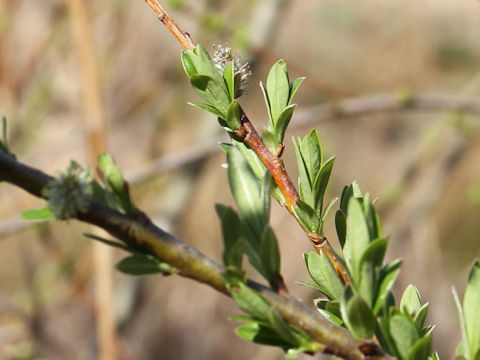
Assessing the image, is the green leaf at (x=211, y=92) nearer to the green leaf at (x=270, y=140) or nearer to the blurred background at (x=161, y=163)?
the green leaf at (x=270, y=140)

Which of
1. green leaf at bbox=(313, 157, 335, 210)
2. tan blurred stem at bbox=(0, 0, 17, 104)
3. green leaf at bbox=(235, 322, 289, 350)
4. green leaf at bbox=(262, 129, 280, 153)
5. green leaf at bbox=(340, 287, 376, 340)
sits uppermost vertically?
tan blurred stem at bbox=(0, 0, 17, 104)

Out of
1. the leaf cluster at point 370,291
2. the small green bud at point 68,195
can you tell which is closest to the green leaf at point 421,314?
the leaf cluster at point 370,291

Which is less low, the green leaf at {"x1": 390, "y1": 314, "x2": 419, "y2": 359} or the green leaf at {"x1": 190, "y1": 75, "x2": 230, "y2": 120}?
the green leaf at {"x1": 190, "y1": 75, "x2": 230, "y2": 120}

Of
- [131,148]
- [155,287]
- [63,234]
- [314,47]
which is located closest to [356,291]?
[155,287]

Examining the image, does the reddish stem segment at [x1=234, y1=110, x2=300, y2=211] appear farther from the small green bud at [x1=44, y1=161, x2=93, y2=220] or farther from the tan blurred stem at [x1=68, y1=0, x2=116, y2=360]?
the tan blurred stem at [x1=68, y1=0, x2=116, y2=360]

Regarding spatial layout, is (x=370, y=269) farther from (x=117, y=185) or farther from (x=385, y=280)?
(x=117, y=185)

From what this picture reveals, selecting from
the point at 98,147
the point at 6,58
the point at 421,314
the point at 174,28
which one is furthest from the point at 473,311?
the point at 6,58

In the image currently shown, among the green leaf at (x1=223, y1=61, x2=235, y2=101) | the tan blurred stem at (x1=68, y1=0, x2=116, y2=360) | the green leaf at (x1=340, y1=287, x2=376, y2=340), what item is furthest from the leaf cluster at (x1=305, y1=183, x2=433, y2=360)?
the tan blurred stem at (x1=68, y1=0, x2=116, y2=360)

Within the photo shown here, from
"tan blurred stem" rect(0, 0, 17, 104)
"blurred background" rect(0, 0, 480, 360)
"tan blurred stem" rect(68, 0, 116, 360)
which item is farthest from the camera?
"tan blurred stem" rect(0, 0, 17, 104)
